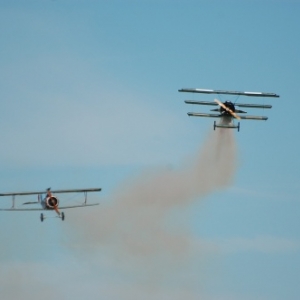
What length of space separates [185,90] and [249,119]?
A: 26.3ft

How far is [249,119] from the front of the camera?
138125 mm

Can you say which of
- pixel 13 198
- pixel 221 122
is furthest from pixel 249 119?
pixel 13 198

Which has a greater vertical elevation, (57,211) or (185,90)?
(185,90)

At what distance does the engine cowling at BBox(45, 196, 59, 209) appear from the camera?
139 meters

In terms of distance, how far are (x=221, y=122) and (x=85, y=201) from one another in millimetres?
24264

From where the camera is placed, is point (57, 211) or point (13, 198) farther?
point (13, 198)

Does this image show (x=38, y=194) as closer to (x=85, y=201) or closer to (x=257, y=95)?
(x=85, y=201)

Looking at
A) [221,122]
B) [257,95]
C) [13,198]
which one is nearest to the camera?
[221,122]

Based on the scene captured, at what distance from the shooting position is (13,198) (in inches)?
6048

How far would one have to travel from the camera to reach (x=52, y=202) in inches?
5487

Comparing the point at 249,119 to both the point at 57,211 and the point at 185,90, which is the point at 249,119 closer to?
the point at 185,90

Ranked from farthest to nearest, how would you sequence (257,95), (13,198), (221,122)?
(13,198) < (257,95) < (221,122)

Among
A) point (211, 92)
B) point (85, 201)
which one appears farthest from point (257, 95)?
point (85, 201)

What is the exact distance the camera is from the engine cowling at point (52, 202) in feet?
456
